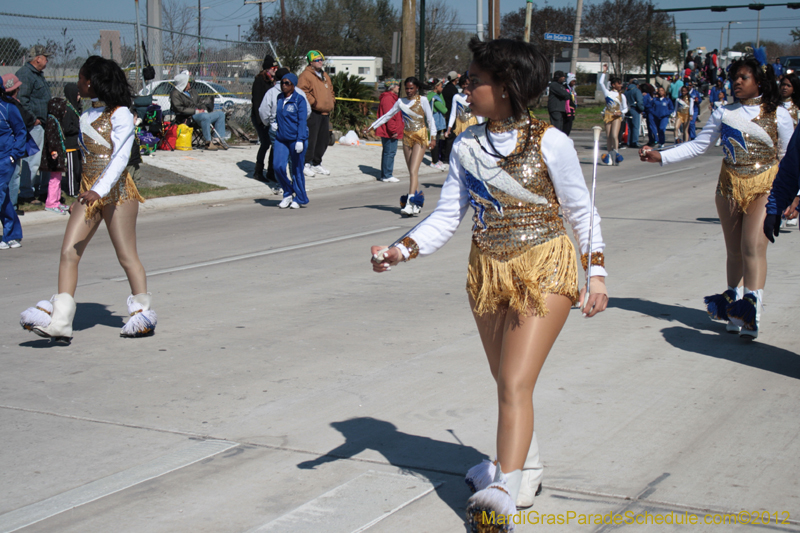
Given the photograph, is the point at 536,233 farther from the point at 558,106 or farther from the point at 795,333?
the point at 558,106

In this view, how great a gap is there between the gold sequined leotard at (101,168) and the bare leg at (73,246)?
0.07m

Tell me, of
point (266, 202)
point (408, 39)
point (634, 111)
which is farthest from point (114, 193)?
point (634, 111)

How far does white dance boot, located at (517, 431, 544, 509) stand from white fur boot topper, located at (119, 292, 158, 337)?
140 inches

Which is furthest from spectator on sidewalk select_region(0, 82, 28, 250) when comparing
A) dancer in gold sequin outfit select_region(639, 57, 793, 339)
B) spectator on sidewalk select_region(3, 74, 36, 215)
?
dancer in gold sequin outfit select_region(639, 57, 793, 339)

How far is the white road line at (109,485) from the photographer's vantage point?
328cm

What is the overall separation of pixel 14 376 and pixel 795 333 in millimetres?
5406

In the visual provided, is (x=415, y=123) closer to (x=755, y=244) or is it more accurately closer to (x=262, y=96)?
(x=262, y=96)

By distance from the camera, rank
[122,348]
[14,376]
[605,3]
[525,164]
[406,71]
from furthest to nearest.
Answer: [605,3] < [406,71] < [122,348] < [14,376] < [525,164]

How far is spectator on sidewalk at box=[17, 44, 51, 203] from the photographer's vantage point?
12.0 metres

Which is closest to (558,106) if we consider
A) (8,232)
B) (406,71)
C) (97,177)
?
(406,71)

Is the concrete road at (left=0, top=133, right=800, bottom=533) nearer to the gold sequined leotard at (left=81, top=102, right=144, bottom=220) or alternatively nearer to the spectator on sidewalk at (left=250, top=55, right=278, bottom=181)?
the gold sequined leotard at (left=81, top=102, right=144, bottom=220)

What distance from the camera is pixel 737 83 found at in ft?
19.7

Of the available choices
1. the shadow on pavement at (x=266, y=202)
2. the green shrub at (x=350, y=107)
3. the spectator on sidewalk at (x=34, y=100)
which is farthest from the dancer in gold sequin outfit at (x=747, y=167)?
the green shrub at (x=350, y=107)

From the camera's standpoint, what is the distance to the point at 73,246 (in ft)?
19.2
